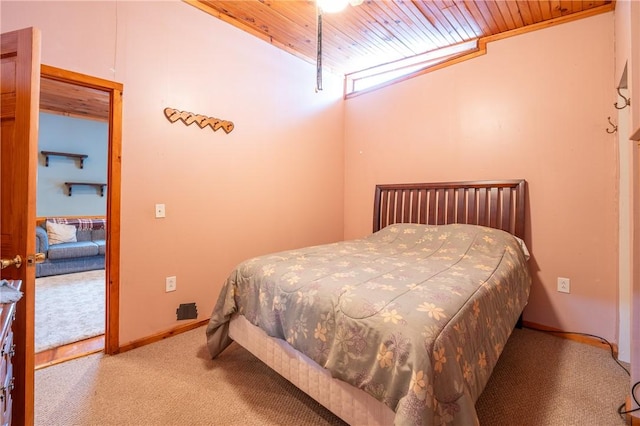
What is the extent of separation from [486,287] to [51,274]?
17.7 feet

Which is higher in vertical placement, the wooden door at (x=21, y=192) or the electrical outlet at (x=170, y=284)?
the wooden door at (x=21, y=192)

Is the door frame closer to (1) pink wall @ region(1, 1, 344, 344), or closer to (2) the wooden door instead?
(1) pink wall @ region(1, 1, 344, 344)

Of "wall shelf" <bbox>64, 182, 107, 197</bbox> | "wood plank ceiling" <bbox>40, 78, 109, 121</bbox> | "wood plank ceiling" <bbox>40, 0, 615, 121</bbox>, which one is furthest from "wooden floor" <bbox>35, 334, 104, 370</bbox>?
"wall shelf" <bbox>64, 182, 107, 197</bbox>

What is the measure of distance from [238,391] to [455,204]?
2377 mm

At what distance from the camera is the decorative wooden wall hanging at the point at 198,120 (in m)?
2.36

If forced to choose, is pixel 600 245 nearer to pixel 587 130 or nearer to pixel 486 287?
pixel 587 130

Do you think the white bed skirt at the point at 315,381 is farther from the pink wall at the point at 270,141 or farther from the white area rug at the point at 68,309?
the white area rug at the point at 68,309

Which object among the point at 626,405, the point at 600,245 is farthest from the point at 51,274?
the point at 600,245

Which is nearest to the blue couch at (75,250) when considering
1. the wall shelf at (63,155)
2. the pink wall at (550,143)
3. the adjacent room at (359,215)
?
the wall shelf at (63,155)

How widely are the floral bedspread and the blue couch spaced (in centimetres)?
373

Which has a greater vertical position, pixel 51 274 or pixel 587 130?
pixel 587 130

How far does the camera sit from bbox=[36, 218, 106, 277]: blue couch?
4.20m

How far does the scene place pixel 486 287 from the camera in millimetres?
1505

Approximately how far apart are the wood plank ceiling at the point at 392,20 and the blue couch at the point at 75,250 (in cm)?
392
